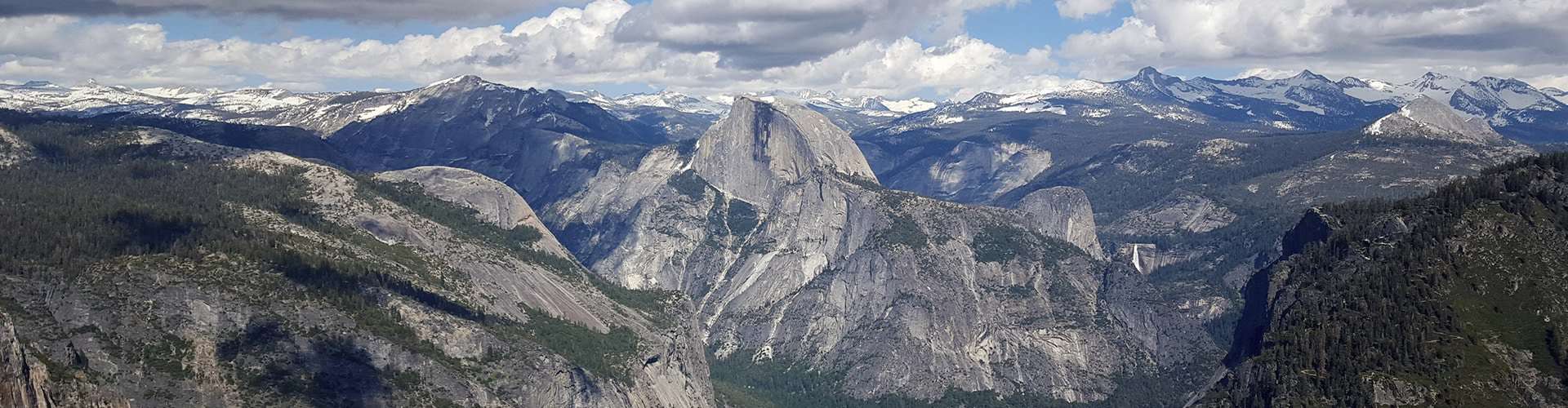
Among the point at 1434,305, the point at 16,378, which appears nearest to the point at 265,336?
the point at 16,378

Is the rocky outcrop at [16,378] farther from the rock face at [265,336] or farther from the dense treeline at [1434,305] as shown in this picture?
the dense treeline at [1434,305]

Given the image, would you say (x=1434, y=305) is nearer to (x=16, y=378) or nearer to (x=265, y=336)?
(x=265, y=336)

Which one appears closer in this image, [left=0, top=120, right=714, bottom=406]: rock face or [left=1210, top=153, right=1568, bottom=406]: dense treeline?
[left=1210, top=153, right=1568, bottom=406]: dense treeline

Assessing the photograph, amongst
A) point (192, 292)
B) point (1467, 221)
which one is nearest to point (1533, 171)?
point (1467, 221)

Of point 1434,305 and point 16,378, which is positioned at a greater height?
point 16,378

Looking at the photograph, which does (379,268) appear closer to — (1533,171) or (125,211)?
(125,211)

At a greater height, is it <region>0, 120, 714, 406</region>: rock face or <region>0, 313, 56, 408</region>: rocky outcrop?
<region>0, 313, 56, 408</region>: rocky outcrop

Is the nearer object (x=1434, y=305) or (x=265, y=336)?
(x=1434, y=305)

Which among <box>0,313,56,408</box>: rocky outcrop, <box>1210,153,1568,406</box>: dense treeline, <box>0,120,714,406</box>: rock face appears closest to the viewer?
<box>0,313,56,408</box>: rocky outcrop

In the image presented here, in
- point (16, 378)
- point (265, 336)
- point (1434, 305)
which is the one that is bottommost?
point (265, 336)

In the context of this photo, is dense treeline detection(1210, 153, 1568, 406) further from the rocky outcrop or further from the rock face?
the rocky outcrop

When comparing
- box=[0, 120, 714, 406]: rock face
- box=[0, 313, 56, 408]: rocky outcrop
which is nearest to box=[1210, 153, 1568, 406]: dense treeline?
box=[0, 120, 714, 406]: rock face
